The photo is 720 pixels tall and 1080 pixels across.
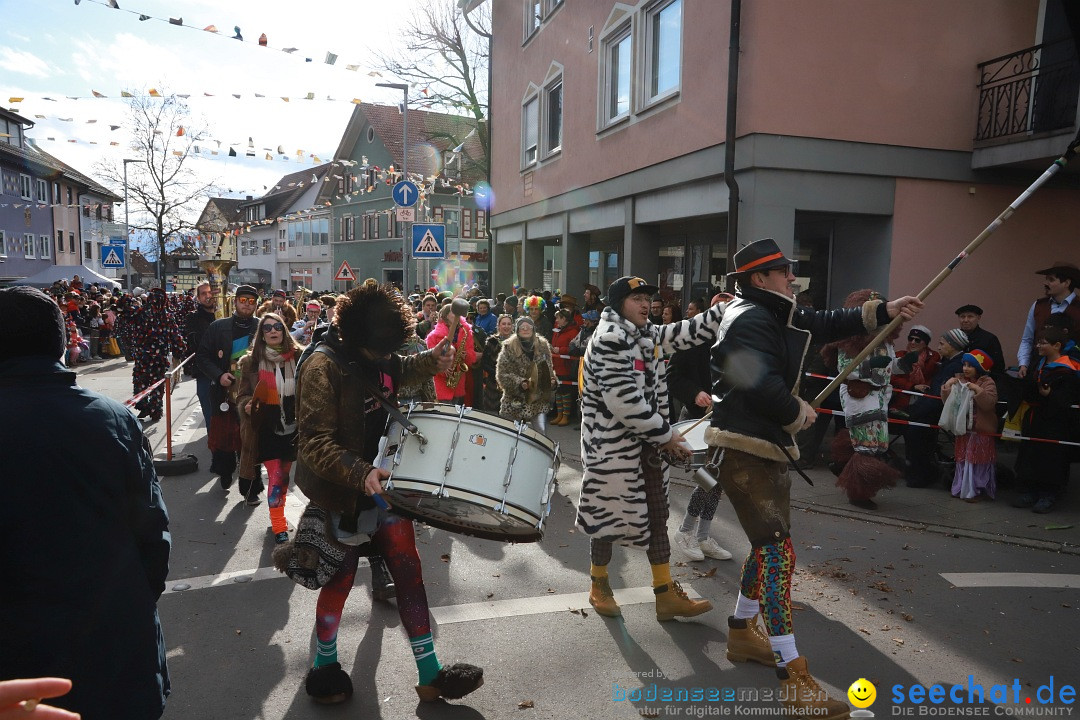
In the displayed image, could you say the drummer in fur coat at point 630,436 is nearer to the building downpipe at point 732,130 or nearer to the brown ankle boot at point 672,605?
the brown ankle boot at point 672,605

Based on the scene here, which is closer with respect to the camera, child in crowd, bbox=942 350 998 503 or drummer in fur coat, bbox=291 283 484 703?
drummer in fur coat, bbox=291 283 484 703

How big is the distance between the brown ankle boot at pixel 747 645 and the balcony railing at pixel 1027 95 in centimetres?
893

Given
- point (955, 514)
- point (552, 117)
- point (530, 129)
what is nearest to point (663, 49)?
point (552, 117)

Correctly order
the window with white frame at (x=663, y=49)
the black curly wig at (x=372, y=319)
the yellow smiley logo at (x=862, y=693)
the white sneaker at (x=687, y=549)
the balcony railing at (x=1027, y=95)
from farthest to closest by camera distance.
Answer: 1. the window with white frame at (x=663, y=49)
2. the balcony railing at (x=1027, y=95)
3. the white sneaker at (x=687, y=549)
4. the yellow smiley logo at (x=862, y=693)
5. the black curly wig at (x=372, y=319)

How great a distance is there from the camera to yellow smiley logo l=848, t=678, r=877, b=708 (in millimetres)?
3607

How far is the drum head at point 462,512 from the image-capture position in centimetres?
321

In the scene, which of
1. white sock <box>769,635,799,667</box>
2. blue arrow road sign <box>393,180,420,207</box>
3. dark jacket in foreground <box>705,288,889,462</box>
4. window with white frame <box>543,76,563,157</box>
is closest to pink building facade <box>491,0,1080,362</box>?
blue arrow road sign <box>393,180,420,207</box>

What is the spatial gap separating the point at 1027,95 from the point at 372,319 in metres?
10.6

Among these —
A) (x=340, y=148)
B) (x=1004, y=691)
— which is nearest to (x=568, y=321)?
(x=1004, y=691)

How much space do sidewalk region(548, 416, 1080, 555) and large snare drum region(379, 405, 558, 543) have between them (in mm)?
4365

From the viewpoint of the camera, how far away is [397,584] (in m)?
3.52

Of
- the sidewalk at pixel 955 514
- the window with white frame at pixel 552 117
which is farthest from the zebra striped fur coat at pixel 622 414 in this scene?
the window with white frame at pixel 552 117

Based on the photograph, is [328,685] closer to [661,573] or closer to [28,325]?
[661,573]

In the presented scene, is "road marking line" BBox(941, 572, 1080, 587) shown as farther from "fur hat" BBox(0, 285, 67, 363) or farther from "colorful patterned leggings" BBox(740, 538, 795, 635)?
"fur hat" BBox(0, 285, 67, 363)
